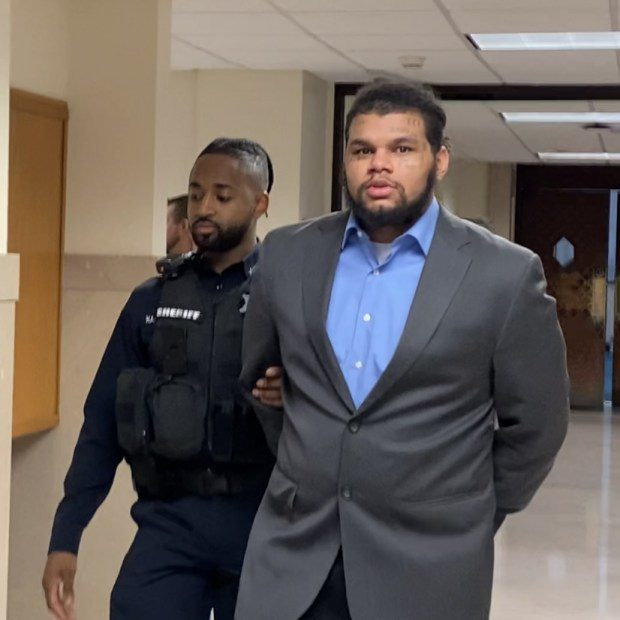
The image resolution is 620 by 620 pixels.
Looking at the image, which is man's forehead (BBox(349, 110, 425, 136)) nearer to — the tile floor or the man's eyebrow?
the man's eyebrow

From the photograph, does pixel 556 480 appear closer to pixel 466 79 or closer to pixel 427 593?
pixel 466 79

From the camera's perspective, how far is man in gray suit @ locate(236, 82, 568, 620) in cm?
220

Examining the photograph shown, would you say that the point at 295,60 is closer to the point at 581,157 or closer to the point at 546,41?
the point at 546,41

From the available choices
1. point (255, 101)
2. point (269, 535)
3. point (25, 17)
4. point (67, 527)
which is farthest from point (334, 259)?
point (255, 101)

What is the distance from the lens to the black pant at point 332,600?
224 centimetres

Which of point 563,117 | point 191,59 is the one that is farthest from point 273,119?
point 563,117

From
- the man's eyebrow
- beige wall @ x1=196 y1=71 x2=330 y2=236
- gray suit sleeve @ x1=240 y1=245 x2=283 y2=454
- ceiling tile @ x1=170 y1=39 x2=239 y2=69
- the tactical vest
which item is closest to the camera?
the man's eyebrow

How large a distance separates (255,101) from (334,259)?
672 centimetres

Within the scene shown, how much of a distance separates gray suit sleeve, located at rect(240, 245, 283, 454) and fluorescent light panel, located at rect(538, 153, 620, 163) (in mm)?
12713

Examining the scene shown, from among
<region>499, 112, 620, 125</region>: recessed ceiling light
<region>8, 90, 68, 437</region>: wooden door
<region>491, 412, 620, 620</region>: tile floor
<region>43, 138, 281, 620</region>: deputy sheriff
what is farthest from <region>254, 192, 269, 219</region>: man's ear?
<region>499, 112, 620, 125</region>: recessed ceiling light

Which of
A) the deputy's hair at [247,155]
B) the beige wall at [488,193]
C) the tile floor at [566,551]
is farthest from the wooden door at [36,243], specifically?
the beige wall at [488,193]

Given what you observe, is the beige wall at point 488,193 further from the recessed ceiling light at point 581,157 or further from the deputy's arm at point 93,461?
the deputy's arm at point 93,461

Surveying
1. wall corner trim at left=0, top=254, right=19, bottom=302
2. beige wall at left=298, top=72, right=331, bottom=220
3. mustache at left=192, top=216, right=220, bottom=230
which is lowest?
wall corner trim at left=0, top=254, right=19, bottom=302

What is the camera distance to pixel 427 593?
2.22 meters
